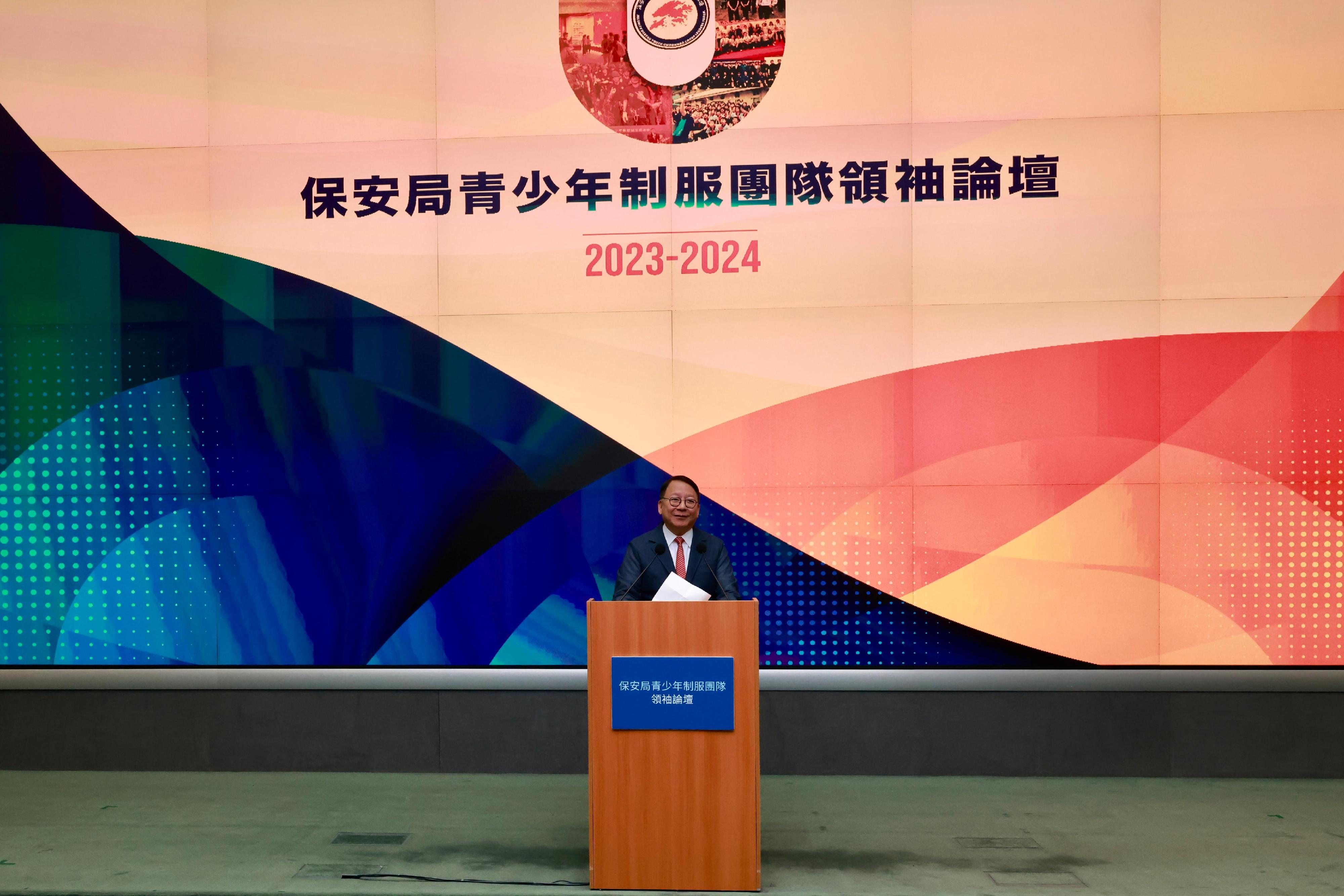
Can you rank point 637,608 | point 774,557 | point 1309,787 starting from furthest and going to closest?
point 774,557 < point 1309,787 < point 637,608

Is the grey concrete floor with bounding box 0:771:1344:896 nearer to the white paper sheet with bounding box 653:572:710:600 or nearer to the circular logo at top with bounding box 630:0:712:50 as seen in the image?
the white paper sheet with bounding box 653:572:710:600

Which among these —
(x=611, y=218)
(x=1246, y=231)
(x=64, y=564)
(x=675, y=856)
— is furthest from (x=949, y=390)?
(x=64, y=564)

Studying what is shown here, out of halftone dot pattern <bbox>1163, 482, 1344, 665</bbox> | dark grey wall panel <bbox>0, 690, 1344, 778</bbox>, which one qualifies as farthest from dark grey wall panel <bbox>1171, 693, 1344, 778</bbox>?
halftone dot pattern <bbox>1163, 482, 1344, 665</bbox>

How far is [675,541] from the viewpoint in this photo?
4.45m

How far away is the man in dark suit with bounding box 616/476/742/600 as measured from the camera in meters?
4.28

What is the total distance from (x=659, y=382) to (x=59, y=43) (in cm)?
436

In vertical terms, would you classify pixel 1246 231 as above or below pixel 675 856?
above

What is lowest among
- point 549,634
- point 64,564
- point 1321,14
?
point 549,634

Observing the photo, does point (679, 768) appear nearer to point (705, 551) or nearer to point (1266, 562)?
point (705, 551)

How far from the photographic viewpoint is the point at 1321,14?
5.37 meters

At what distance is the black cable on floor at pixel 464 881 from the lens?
3918mm

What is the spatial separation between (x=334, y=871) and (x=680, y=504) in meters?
2.23

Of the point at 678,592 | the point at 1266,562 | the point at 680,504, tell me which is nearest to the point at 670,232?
the point at 680,504

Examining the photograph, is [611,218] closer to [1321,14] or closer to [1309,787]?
[1321,14]
